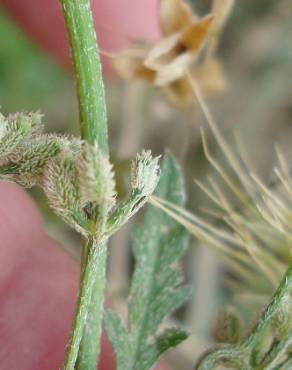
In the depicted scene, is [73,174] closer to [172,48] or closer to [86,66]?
[86,66]

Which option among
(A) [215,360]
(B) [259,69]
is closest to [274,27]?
(B) [259,69]

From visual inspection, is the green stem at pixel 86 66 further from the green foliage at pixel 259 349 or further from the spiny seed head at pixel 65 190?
the green foliage at pixel 259 349

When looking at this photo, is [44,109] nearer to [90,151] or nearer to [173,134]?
[173,134]

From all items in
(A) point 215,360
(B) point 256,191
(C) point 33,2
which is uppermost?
(C) point 33,2

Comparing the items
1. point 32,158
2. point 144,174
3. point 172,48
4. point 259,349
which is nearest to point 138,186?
point 144,174

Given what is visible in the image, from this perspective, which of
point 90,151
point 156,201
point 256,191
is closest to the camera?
point 90,151

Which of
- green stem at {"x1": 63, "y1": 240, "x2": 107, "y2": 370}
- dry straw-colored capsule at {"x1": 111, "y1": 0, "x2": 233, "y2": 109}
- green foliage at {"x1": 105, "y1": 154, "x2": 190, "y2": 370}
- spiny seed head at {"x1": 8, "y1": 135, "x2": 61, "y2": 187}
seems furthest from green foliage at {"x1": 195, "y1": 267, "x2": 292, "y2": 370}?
dry straw-colored capsule at {"x1": 111, "y1": 0, "x2": 233, "y2": 109}

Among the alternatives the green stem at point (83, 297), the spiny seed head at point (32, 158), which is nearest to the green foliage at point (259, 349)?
the green stem at point (83, 297)
